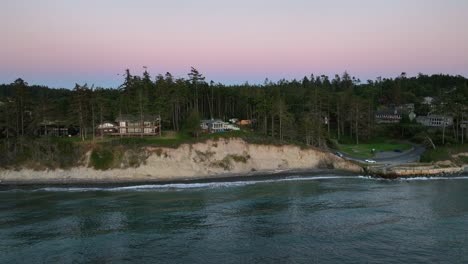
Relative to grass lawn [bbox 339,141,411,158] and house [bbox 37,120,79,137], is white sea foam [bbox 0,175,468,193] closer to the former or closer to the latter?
grass lawn [bbox 339,141,411,158]

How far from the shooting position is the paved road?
63444 mm

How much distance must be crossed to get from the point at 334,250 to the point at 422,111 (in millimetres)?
93002

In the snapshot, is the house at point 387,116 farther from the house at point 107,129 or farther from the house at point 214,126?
the house at point 107,129

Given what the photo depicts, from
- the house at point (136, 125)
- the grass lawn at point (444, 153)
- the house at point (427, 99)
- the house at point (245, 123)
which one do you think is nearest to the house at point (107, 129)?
the house at point (136, 125)

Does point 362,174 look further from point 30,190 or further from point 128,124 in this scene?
point 30,190

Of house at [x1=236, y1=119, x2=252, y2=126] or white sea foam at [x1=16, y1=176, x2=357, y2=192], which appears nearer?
white sea foam at [x1=16, y1=176, x2=357, y2=192]

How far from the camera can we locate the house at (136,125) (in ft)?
217

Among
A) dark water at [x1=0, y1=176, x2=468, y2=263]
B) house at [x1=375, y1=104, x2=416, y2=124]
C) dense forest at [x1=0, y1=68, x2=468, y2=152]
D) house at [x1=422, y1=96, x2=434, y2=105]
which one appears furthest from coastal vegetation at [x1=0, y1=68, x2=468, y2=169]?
house at [x1=422, y1=96, x2=434, y2=105]

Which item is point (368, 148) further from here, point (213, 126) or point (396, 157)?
point (213, 126)

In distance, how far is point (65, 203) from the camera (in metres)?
40.3

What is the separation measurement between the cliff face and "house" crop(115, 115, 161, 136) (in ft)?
34.9

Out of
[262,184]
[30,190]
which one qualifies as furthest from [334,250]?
[30,190]

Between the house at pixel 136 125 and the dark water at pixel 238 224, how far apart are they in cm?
1850

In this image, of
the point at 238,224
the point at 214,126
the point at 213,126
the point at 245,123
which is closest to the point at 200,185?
the point at 238,224
